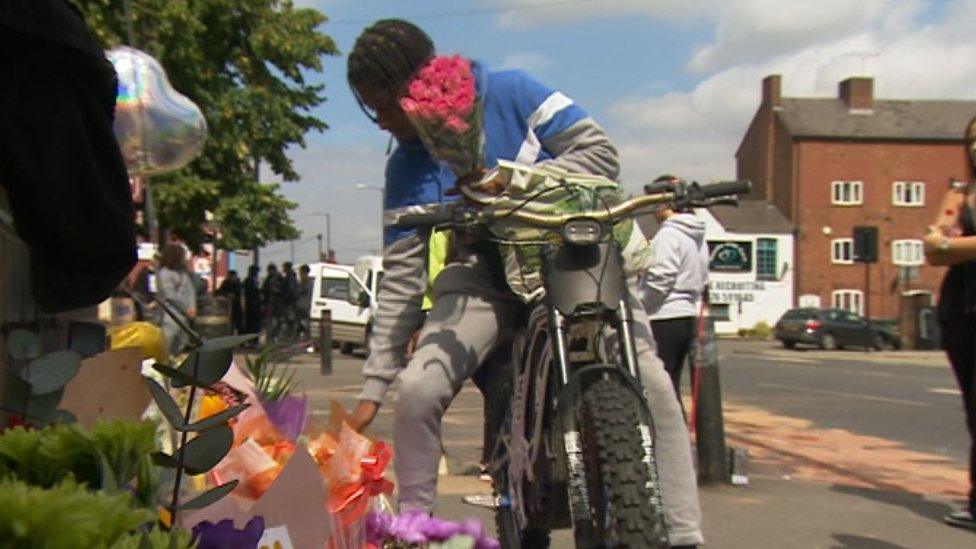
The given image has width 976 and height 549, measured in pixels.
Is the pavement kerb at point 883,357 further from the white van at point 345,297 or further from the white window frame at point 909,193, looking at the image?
the white window frame at point 909,193

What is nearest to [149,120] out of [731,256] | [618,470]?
[618,470]

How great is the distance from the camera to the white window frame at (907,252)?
6781 cm

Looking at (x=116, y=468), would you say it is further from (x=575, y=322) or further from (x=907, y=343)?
(x=907, y=343)

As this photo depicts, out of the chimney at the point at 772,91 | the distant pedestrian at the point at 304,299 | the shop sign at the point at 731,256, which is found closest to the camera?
the distant pedestrian at the point at 304,299

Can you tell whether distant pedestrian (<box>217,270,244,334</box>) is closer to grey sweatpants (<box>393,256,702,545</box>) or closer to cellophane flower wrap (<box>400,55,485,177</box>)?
grey sweatpants (<box>393,256,702,545</box>)

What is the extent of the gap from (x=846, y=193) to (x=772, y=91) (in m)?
8.31

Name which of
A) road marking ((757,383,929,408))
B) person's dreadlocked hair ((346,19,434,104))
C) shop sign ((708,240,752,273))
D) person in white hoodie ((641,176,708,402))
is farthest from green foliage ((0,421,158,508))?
shop sign ((708,240,752,273))

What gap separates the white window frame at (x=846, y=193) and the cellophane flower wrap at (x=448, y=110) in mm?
69639

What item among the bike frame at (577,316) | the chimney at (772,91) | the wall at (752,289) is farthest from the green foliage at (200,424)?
the chimney at (772,91)

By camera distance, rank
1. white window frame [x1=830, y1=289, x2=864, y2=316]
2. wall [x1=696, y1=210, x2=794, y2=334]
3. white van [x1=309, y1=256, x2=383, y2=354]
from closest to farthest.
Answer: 1. white van [x1=309, y1=256, x2=383, y2=354]
2. wall [x1=696, y1=210, x2=794, y2=334]
3. white window frame [x1=830, y1=289, x2=864, y2=316]

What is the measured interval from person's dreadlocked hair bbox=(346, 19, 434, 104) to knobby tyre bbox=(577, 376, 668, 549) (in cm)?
109

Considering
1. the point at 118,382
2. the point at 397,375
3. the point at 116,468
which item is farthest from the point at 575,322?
the point at 116,468

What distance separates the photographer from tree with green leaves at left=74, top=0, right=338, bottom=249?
24562 millimetres

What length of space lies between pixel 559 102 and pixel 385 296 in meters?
0.83
